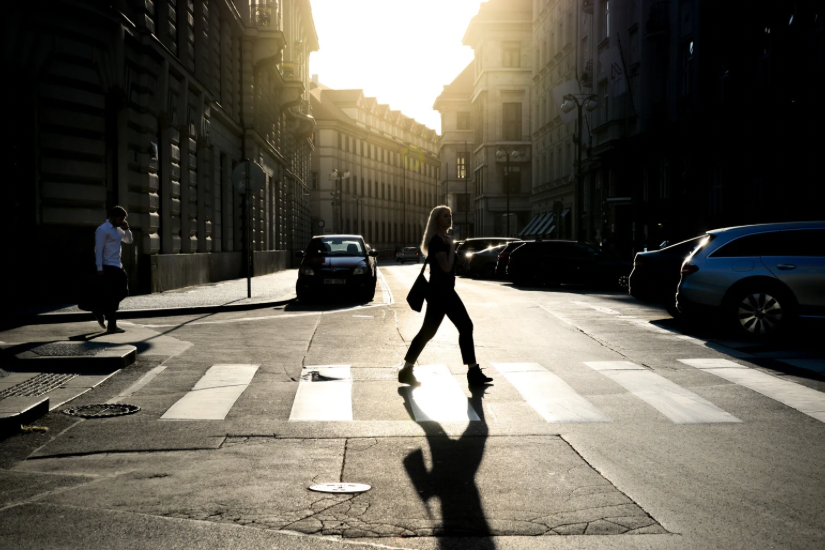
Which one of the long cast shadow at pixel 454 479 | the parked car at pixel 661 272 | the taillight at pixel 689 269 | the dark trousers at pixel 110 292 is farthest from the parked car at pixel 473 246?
the long cast shadow at pixel 454 479

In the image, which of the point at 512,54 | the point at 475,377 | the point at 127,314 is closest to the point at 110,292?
the point at 127,314

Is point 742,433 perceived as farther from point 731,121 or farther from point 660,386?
point 731,121

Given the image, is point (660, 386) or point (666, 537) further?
point (660, 386)

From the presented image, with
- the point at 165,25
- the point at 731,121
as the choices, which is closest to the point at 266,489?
the point at 165,25

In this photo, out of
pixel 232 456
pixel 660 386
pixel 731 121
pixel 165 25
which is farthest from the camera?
pixel 731 121

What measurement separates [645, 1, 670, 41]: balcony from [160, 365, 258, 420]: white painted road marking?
97.8ft

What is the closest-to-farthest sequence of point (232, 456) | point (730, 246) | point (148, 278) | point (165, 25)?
point (232, 456) → point (730, 246) → point (148, 278) → point (165, 25)

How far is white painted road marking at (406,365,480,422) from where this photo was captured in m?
7.45

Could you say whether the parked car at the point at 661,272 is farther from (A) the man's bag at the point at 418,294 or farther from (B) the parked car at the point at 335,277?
(A) the man's bag at the point at 418,294

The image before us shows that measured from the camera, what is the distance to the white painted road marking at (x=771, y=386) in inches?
309

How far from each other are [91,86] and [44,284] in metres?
3.95

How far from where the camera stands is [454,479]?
5398mm

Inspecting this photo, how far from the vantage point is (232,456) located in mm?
5973

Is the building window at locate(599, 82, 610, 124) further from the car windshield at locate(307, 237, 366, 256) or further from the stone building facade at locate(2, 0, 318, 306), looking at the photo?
the car windshield at locate(307, 237, 366, 256)
